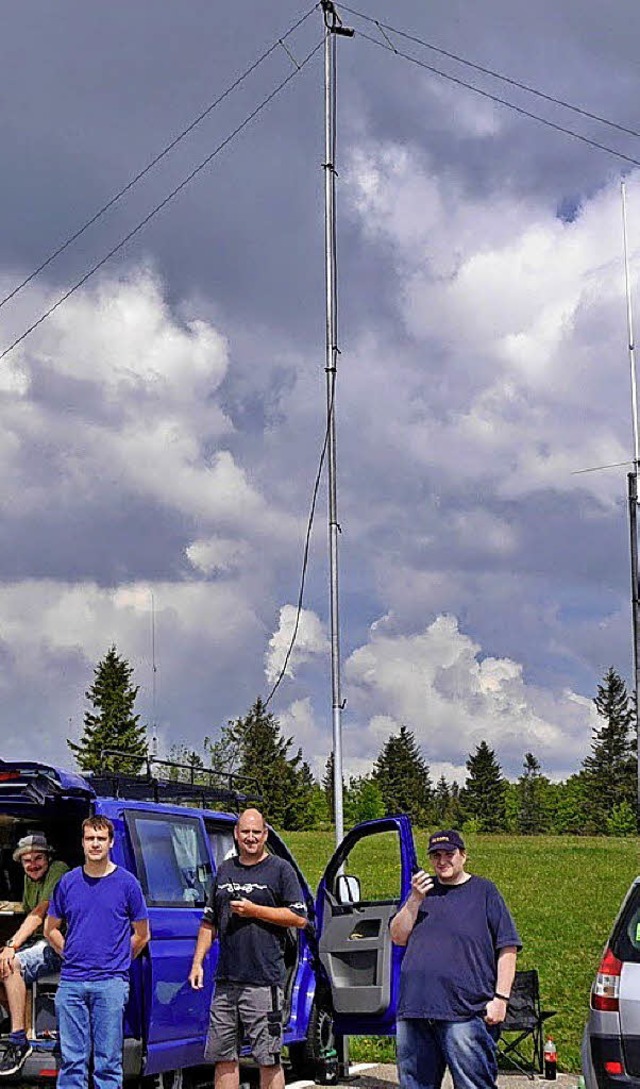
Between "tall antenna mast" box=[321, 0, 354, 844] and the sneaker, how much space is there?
5.41 meters

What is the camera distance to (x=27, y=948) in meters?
9.29

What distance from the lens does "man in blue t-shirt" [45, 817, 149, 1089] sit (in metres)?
8.22

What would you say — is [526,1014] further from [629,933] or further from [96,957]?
[96,957]

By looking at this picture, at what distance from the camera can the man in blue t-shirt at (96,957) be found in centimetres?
822

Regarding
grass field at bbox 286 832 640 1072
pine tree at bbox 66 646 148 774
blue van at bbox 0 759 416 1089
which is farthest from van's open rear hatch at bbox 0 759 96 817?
pine tree at bbox 66 646 148 774

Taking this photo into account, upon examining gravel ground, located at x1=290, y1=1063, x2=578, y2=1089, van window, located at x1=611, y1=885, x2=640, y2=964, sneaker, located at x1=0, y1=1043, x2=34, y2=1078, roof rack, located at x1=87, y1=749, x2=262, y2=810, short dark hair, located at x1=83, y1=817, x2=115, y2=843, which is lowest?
gravel ground, located at x1=290, y1=1063, x2=578, y2=1089

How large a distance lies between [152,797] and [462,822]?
Result: 3209 inches

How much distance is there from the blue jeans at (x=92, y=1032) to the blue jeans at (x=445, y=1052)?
64.1 inches

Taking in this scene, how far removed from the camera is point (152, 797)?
1079 centimetres

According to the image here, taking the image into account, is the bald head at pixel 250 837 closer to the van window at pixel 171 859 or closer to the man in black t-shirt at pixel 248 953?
the man in black t-shirt at pixel 248 953

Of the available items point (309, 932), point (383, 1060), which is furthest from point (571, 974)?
point (309, 932)

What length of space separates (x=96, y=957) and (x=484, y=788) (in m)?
88.3

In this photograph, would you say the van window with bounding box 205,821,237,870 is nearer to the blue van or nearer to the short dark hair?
the blue van

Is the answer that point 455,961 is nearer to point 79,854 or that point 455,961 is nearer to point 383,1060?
point 79,854
